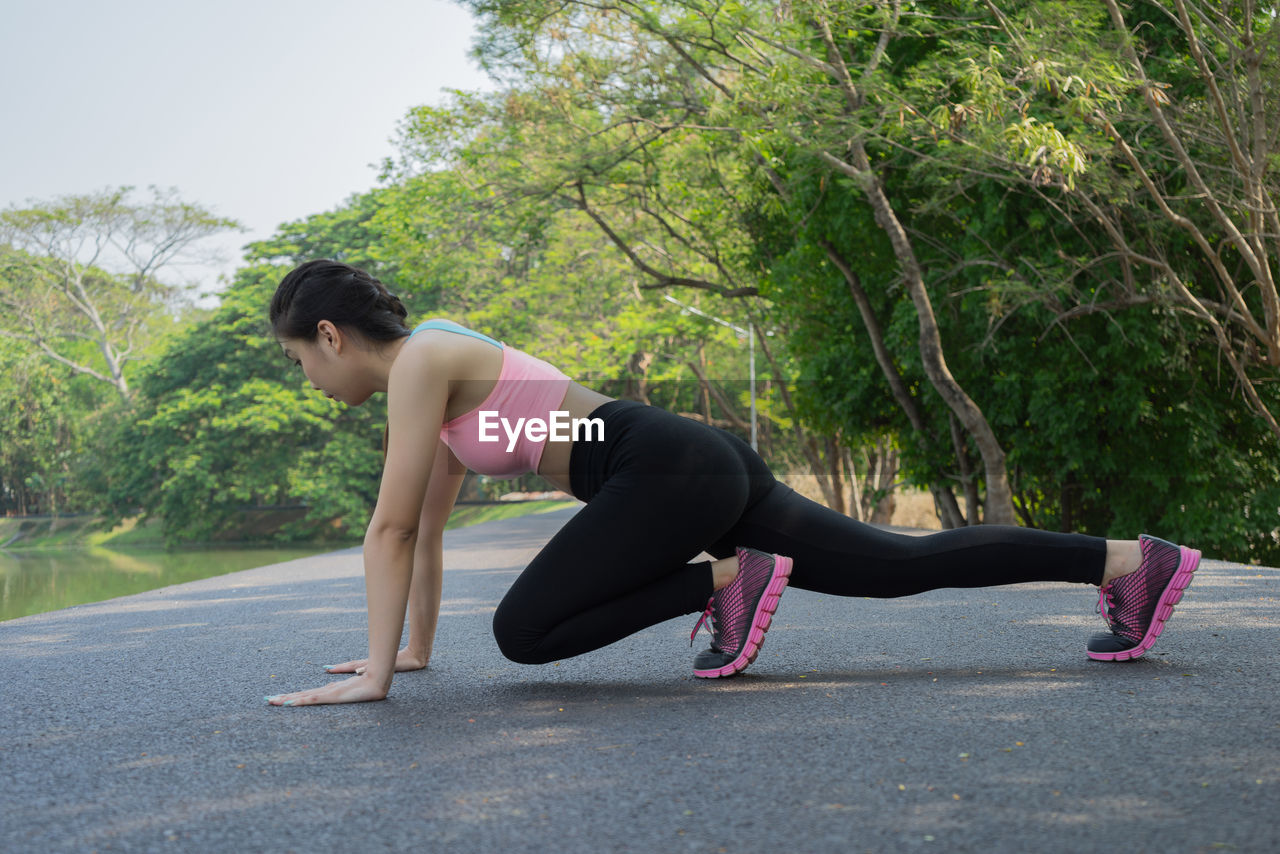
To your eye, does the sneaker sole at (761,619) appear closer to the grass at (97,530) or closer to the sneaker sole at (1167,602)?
the sneaker sole at (1167,602)

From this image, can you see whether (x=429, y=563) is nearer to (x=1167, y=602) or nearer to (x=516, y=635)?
(x=516, y=635)

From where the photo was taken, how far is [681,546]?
2.51 meters

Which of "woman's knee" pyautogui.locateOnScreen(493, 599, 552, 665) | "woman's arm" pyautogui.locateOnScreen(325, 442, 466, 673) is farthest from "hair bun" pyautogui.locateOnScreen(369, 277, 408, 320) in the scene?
"woman's knee" pyautogui.locateOnScreen(493, 599, 552, 665)

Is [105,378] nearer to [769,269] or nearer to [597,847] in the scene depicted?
[769,269]

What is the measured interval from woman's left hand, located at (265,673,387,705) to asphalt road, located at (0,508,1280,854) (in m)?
0.06

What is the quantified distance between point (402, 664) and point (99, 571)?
1863cm

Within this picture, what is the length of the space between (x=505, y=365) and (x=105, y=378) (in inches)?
1319

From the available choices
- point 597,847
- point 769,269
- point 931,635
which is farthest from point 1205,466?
point 597,847

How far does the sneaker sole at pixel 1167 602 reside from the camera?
2.63 m

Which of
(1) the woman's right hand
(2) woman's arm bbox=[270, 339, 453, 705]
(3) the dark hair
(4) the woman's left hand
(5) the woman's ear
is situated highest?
(3) the dark hair

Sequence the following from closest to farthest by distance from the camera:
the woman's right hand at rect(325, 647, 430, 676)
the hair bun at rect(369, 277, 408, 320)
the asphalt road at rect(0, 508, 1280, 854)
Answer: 1. the asphalt road at rect(0, 508, 1280, 854)
2. the hair bun at rect(369, 277, 408, 320)
3. the woman's right hand at rect(325, 647, 430, 676)

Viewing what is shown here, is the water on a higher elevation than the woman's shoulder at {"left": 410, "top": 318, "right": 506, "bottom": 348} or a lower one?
lower

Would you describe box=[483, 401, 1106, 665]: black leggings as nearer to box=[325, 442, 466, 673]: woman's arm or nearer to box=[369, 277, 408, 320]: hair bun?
box=[325, 442, 466, 673]: woman's arm

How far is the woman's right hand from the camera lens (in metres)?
3.02
